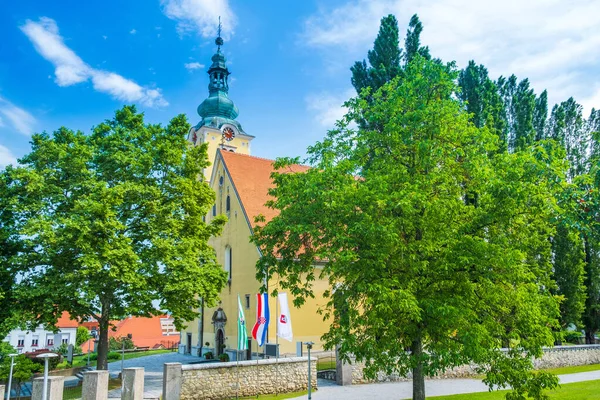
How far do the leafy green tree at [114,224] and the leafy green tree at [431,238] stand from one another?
8145 mm

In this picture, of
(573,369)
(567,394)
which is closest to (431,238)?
(567,394)

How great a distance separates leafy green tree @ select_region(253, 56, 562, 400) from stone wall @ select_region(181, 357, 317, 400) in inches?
194

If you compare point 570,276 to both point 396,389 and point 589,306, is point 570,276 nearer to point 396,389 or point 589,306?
point 589,306

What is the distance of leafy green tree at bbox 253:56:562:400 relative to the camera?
11.8 metres

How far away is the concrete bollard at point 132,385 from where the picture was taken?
14.5 metres

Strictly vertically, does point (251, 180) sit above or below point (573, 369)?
above

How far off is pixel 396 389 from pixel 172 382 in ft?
29.2

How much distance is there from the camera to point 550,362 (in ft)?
85.1

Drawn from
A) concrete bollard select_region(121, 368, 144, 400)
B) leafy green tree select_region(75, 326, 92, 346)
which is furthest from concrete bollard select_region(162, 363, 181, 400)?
leafy green tree select_region(75, 326, 92, 346)

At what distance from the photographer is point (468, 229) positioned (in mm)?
12586

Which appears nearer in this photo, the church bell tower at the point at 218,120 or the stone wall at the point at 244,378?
the stone wall at the point at 244,378

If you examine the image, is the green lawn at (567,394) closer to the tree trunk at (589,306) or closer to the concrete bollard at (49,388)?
the concrete bollard at (49,388)

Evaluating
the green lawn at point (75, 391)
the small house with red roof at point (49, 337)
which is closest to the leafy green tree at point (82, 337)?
the small house with red roof at point (49, 337)

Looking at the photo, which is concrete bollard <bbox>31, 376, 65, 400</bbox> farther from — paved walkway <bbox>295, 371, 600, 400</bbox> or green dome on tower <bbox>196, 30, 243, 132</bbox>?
green dome on tower <bbox>196, 30, 243, 132</bbox>
